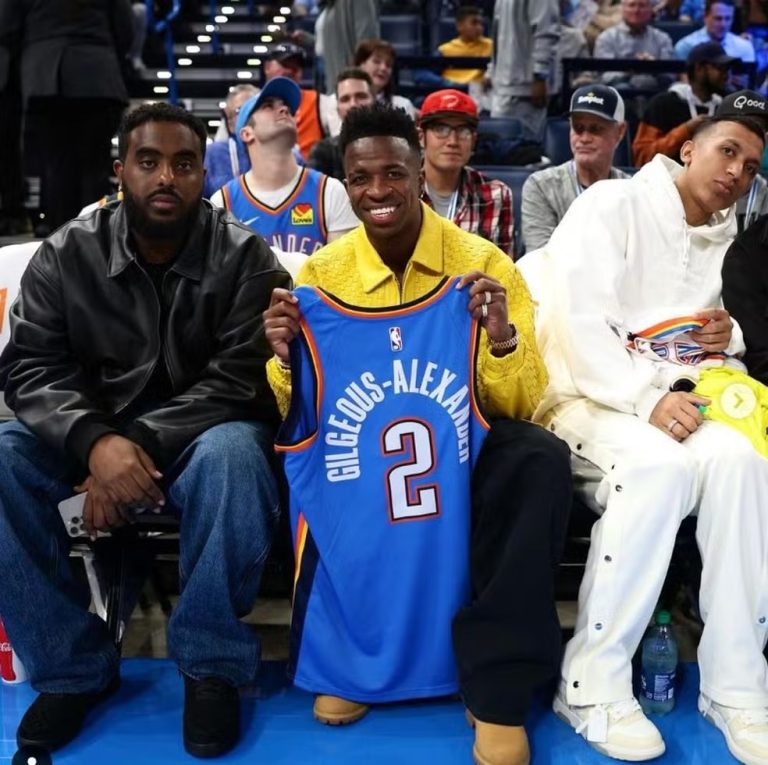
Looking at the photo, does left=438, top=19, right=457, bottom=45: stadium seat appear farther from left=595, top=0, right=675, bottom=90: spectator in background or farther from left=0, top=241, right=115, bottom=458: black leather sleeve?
left=0, top=241, right=115, bottom=458: black leather sleeve

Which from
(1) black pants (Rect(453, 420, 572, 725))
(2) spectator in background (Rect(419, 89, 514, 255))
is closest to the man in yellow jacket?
(1) black pants (Rect(453, 420, 572, 725))

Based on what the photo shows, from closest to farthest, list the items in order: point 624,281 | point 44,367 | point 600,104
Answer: point 44,367
point 624,281
point 600,104

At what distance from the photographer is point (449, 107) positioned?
431 centimetres

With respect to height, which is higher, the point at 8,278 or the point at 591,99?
the point at 591,99

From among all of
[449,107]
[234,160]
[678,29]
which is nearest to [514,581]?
[449,107]

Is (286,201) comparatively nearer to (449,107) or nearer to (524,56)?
(449,107)

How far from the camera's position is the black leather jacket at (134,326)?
2.78m

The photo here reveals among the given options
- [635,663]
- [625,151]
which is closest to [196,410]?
[635,663]

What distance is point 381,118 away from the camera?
2.74m

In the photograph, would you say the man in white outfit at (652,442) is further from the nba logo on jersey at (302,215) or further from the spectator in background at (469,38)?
the spectator in background at (469,38)

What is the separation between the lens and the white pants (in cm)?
260

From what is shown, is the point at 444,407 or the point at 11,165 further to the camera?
the point at 11,165

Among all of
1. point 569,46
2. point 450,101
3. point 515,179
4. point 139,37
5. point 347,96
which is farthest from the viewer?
point 139,37

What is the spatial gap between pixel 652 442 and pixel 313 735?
3.73 ft
